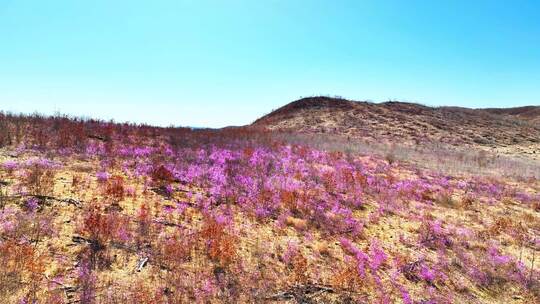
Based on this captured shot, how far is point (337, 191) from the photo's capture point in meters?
14.9

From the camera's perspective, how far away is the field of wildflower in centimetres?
703

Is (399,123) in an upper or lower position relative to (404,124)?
upper

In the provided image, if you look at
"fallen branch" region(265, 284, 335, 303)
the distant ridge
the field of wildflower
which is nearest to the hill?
the distant ridge

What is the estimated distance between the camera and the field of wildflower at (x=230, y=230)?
23.1ft

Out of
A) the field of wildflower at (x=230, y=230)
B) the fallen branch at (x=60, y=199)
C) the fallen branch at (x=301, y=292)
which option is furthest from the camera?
the fallen branch at (x=60, y=199)

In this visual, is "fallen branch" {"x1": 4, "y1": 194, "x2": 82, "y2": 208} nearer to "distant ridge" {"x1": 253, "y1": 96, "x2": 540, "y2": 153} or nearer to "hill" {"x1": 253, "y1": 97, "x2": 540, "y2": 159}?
"hill" {"x1": 253, "y1": 97, "x2": 540, "y2": 159}

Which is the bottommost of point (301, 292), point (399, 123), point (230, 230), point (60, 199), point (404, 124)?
point (301, 292)

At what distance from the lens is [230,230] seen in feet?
31.4

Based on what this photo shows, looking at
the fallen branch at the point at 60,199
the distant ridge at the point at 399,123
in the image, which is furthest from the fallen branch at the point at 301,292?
the distant ridge at the point at 399,123

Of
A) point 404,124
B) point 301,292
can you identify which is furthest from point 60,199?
point 404,124

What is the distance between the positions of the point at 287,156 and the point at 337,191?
6.15 meters

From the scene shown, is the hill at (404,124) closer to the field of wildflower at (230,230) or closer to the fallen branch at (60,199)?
the field of wildflower at (230,230)

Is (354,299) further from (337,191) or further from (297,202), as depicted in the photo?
(337,191)

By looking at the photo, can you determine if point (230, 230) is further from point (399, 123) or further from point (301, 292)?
point (399, 123)
